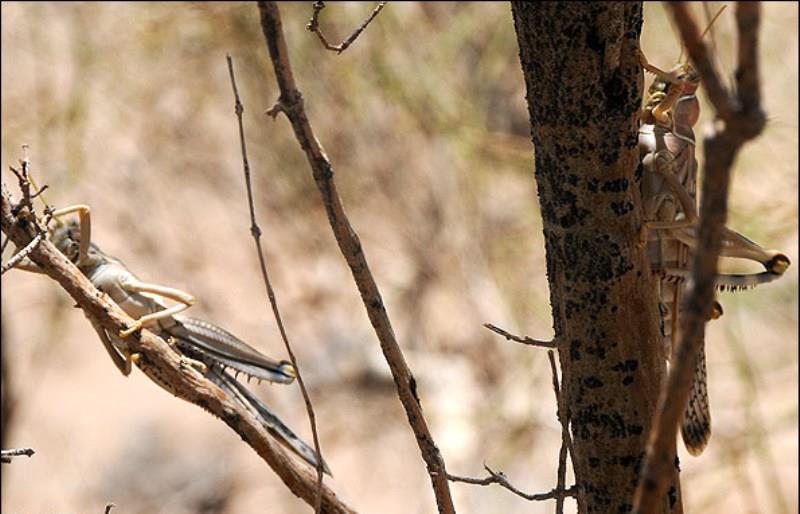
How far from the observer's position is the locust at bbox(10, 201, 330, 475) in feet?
3.26

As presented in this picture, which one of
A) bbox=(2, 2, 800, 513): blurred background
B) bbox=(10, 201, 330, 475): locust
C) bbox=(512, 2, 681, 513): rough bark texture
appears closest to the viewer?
bbox=(512, 2, 681, 513): rough bark texture

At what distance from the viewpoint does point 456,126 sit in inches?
147

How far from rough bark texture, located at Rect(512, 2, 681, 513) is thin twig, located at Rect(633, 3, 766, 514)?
0.66ft

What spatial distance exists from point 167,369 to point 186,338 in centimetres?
14

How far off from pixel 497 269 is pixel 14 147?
6.65 feet

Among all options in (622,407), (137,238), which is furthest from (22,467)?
(622,407)

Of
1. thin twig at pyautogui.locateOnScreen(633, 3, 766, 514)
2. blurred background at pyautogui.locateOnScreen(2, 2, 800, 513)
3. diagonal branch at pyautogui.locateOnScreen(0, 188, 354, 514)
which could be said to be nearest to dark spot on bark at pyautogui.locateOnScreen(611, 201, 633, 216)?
thin twig at pyautogui.locateOnScreen(633, 3, 766, 514)

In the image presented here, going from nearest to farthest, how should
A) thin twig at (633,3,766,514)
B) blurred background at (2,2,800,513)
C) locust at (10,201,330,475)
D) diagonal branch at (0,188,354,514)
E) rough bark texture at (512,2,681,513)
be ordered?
thin twig at (633,3,766,514) < rough bark texture at (512,2,681,513) < diagonal branch at (0,188,354,514) < locust at (10,201,330,475) < blurred background at (2,2,800,513)

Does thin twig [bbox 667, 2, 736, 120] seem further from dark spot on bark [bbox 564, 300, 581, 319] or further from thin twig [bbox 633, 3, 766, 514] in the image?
dark spot on bark [bbox 564, 300, 581, 319]

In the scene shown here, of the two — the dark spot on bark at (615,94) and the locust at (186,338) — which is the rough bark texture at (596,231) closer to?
the dark spot on bark at (615,94)

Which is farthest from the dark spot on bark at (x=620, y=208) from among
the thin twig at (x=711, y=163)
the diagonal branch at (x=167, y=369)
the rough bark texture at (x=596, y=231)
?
the diagonal branch at (x=167, y=369)

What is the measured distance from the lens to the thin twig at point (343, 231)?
658 millimetres

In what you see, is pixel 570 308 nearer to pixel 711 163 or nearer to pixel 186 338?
pixel 711 163

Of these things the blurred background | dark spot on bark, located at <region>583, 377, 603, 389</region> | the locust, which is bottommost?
dark spot on bark, located at <region>583, 377, 603, 389</region>
